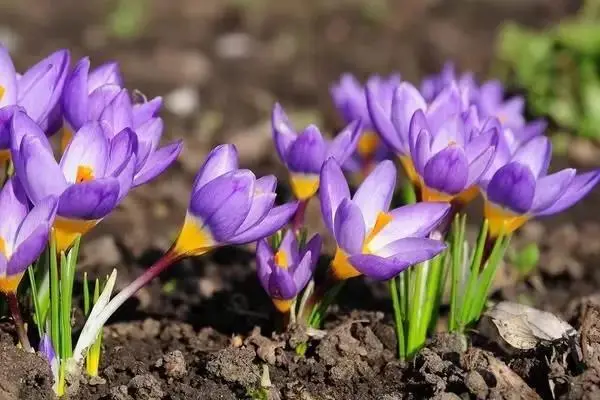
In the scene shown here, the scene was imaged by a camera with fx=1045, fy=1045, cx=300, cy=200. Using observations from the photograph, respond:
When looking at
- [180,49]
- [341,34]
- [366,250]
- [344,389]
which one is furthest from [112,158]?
[341,34]

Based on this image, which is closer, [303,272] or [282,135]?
[303,272]

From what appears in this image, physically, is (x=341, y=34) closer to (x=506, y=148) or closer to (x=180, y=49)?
(x=180, y=49)

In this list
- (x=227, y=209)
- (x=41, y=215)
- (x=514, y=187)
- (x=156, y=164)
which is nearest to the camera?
(x=41, y=215)

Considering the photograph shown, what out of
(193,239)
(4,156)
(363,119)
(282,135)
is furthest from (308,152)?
(363,119)

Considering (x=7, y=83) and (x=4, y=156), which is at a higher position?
(x=7, y=83)

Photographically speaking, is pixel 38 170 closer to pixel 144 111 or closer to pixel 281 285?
pixel 144 111

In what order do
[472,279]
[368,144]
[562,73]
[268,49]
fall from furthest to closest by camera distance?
[268,49] < [562,73] < [368,144] < [472,279]
